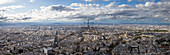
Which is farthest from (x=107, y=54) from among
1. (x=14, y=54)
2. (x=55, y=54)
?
(x=14, y=54)

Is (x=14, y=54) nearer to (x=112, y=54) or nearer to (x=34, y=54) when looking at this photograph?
(x=34, y=54)

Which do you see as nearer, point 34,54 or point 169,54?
point 169,54

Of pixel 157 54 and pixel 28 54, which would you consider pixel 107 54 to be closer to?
pixel 157 54

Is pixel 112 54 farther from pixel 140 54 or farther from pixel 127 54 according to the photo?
pixel 140 54

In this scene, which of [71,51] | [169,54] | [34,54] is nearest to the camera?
[169,54]

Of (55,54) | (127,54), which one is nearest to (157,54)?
(127,54)

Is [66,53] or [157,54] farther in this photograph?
[66,53]

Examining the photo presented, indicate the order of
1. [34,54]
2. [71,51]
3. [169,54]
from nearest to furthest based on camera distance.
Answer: [169,54] → [34,54] → [71,51]
